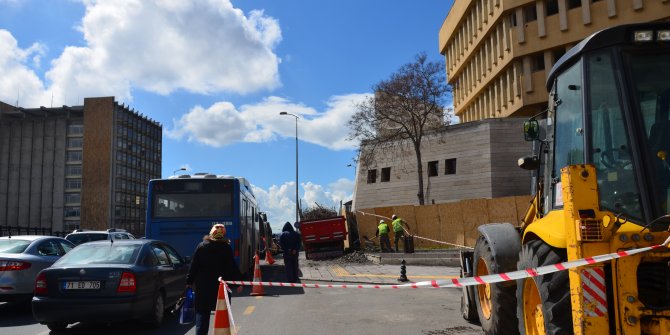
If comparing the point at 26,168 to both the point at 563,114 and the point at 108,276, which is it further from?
the point at 563,114

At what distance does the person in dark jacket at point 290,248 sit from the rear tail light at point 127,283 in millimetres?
7399

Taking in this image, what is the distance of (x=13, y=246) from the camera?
10.5 metres

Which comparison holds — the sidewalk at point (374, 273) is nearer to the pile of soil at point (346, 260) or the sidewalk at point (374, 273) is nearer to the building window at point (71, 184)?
the pile of soil at point (346, 260)

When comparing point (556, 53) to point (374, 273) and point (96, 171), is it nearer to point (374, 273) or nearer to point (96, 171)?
point (374, 273)

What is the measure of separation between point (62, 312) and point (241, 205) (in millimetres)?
7529

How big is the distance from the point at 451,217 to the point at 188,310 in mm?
20665

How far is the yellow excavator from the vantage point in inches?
148

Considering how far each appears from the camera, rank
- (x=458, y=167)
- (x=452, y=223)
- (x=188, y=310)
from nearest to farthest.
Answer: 1. (x=188, y=310)
2. (x=452, y=223)
3. (x=458, y=167)

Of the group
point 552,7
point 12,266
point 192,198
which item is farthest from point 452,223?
point 552,7

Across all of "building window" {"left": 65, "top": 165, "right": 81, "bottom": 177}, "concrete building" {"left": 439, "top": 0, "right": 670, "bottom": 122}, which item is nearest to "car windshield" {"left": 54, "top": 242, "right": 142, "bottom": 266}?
"building window" {"left": 65, "top": 165, "right": 81, "bottom": 177}

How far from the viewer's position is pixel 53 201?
36906 millimetres

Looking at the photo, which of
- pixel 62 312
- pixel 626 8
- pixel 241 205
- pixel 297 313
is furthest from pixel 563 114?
pixel 626 8

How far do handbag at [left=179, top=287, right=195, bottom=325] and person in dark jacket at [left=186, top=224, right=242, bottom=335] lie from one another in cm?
20

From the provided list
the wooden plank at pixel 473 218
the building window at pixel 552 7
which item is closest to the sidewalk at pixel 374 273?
the wooden plank at pixel 473 218
